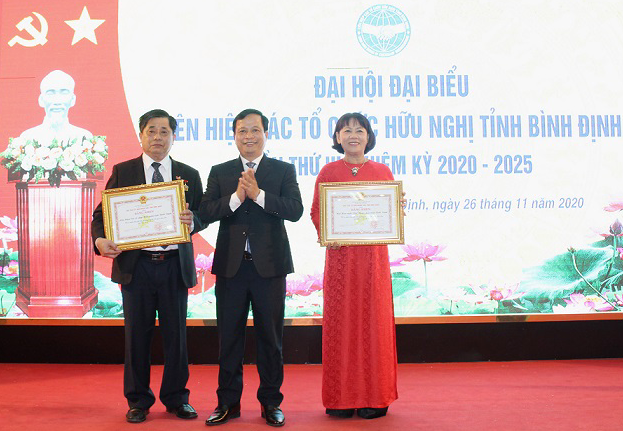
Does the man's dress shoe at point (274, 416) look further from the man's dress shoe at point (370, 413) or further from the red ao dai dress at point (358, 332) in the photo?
the man's dress shoe at point (370, 413)

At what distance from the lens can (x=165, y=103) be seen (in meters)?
4.30

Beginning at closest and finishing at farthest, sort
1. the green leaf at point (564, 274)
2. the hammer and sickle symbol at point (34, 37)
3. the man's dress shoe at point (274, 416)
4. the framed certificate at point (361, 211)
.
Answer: the man's dress shoe at point (274, 416), the framed certificate at point (361, 211), the green leaf at point (564, 274), the hammer and sickle symbol at point (34, 37)

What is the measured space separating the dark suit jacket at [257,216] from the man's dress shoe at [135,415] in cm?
73

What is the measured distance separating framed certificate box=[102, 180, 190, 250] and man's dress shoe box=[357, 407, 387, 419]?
115 centimetres

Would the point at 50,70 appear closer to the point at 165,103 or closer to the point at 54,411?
the point at 165,103

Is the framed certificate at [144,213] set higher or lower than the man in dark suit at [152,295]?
higher

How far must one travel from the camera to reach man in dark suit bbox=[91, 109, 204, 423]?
9.32 feet

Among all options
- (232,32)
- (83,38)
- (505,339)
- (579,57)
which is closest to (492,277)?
(505,339)

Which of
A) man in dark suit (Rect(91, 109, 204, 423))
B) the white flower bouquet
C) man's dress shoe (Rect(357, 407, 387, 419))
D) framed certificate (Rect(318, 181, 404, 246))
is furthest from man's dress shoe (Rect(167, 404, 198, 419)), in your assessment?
the white flower bouquet

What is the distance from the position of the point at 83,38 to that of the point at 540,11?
10.7 feet

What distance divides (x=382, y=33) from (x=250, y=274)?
2288 mm

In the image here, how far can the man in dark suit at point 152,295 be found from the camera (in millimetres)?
2842

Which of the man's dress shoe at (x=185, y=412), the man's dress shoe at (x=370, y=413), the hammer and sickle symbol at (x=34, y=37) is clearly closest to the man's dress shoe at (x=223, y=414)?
the man's dress shoe at (x=185, y=412)

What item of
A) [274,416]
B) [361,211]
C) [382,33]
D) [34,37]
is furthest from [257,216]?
[34,37]
